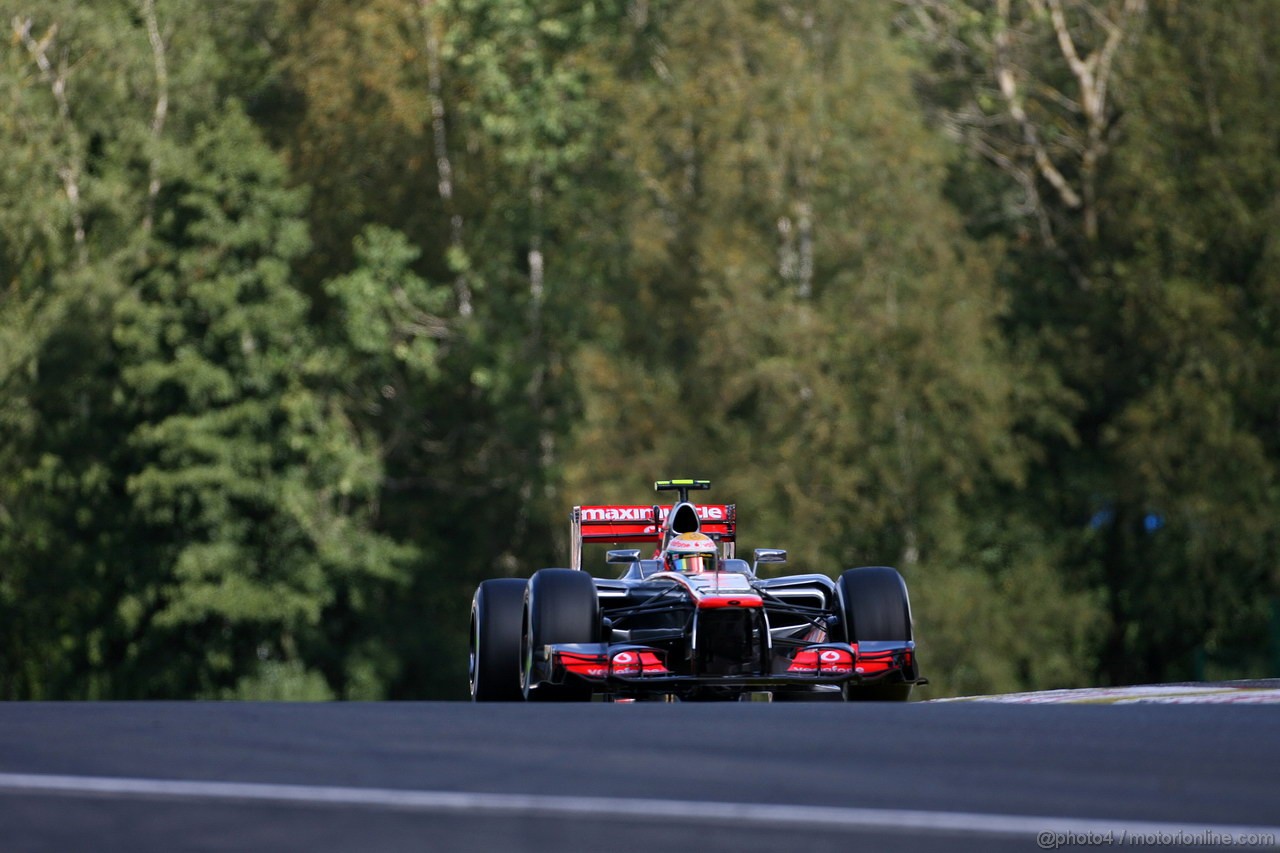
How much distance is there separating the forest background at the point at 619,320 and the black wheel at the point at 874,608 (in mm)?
26162

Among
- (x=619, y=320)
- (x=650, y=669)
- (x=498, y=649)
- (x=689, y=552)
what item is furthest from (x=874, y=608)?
(x=619, y=320)

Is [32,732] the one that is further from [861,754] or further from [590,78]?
[590,78]

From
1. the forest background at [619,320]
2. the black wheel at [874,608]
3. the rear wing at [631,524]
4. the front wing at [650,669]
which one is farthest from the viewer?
the forest background at [619,320]

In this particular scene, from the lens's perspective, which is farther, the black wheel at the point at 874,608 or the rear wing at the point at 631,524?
the rear wing at the point at 631,524

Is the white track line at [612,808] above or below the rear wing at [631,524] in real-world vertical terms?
below

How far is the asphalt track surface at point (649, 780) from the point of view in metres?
6.73

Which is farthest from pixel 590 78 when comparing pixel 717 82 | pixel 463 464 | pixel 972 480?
pixel 972 480

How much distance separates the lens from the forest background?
144 ft

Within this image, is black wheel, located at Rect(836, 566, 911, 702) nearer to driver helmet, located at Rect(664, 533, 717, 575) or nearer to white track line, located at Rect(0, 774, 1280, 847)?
driver helmet, located at Rect(664, 533, 717, 575)

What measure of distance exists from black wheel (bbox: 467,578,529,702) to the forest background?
86.9ft

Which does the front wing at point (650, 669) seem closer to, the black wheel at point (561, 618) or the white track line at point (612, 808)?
the black wheel at point (561, 618)

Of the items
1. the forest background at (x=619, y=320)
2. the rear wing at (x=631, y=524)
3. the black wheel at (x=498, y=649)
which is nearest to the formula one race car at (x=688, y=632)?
the black wheel at (x=498, y=649)

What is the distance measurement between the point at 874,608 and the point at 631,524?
3.25m

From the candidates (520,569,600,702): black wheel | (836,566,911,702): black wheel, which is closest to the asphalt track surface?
(520,569,600,702): black wheel
